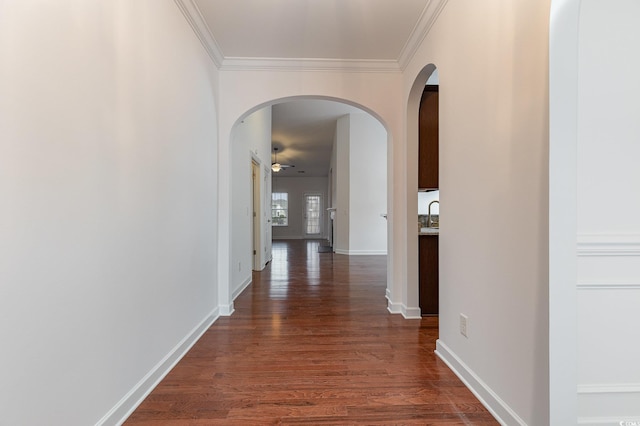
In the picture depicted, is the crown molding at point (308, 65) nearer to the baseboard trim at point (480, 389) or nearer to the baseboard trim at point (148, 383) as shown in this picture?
the baseboard trim at point (148, 383)

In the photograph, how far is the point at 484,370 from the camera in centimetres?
166

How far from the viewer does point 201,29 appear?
8.23 feet

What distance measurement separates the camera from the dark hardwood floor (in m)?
1.55

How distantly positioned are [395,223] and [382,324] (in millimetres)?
1035

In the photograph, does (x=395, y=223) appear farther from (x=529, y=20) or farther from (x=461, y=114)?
(x=529, y=20)

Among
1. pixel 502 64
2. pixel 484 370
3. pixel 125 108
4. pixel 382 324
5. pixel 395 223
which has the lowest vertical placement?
pixel 382 324

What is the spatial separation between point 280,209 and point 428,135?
1044cm

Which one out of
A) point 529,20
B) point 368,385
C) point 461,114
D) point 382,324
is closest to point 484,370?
point 368,385

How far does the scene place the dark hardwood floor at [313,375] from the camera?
1.55 m
